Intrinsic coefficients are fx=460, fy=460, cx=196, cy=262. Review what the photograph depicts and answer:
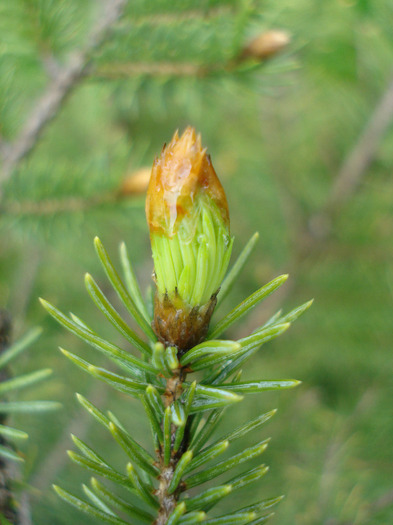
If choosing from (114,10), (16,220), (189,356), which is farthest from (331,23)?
(189,356)

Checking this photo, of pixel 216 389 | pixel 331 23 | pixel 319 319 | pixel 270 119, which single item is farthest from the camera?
pixel 270 119

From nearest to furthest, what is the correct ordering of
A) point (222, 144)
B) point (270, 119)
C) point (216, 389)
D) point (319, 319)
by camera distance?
point (216, 389)
point (319, 319)
point (270, 119)
point (222, 144)

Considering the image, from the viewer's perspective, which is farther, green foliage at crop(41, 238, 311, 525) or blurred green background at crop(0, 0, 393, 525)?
blurred green background at crop(0, 0, 393, 525)

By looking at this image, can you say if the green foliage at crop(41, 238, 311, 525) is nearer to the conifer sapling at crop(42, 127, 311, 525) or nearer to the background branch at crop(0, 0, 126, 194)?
the conifer sapling at crop(42, 127, 311, 525)

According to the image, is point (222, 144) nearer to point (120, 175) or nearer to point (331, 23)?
point (331, 23)

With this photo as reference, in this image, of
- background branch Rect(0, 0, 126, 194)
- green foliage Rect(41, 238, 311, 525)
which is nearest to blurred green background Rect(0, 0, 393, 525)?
background branch Rect(0, 0, 126, 194)

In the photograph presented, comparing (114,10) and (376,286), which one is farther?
(376,286)

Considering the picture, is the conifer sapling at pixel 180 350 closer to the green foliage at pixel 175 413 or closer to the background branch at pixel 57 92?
the green foliage at pixel 175 413
